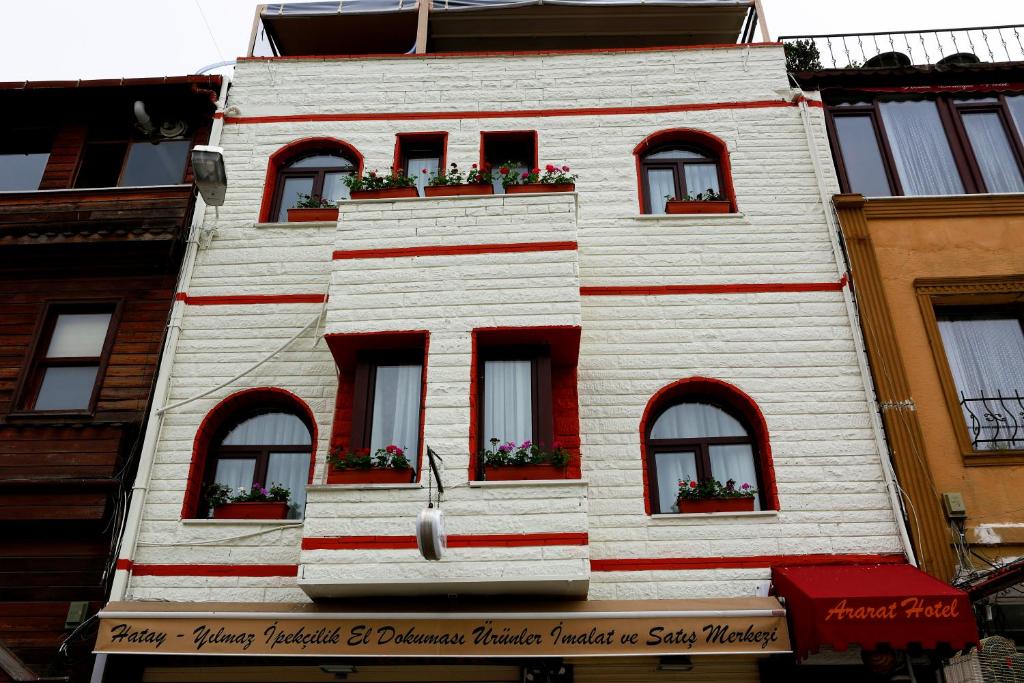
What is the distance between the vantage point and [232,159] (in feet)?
39.9

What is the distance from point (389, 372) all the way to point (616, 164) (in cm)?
477

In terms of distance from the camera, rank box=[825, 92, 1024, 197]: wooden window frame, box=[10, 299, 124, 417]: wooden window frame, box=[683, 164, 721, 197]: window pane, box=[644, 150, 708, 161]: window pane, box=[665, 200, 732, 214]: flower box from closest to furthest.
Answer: box=[10, 299, 124, 417]: wooden window frame → box=[665, 200, 732, 214]: flower box → box=[825, 92, 1024, 197]: wooden window frame → box=[683, 164, 721, 197]: window pane → box=[644, 150, 708, 161]: window pane

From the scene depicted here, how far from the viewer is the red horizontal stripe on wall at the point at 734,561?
29.3 ft

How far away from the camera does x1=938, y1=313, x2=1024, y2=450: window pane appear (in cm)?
978

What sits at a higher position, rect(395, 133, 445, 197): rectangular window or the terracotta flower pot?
rect(395, 133, 445, 197): rectangular window

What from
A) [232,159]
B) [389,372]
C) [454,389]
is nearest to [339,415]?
[389,372]

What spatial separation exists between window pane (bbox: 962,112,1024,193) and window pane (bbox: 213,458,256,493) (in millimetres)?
11188

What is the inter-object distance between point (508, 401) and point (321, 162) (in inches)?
214

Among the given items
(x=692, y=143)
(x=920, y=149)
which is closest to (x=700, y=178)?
(x=692, y=143)

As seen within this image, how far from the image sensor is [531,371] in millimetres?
9672

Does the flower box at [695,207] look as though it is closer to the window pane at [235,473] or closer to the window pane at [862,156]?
→ the window pane at [862,156]

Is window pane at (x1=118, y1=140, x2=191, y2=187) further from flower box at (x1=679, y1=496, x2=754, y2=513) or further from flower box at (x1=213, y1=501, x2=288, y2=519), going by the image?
flower box at (x1=679, y1=496, x2=754, y2=513)

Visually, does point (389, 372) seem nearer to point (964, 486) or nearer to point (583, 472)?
point (583, 472)

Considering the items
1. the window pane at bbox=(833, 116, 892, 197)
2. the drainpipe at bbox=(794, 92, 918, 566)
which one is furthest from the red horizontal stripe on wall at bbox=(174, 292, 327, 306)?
the window pane at bbox=(833, 116, 892, 197)
